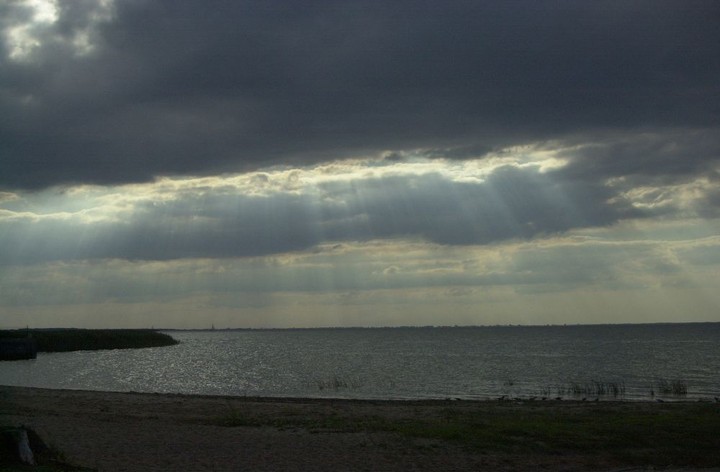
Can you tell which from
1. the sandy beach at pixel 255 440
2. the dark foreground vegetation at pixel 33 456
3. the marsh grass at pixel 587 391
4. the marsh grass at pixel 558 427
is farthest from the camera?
the marsh grass at pixel 587 391

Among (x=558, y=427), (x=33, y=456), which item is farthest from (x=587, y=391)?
(x=33, y=456)

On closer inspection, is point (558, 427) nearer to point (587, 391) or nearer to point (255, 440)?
point (255, 440)

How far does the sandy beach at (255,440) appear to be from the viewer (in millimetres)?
18578

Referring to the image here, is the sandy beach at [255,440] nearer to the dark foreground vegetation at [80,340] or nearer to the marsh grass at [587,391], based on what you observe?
the marsh grass at [587,391]

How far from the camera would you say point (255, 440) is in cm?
2223

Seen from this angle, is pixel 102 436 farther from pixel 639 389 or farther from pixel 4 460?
pixel 639 389

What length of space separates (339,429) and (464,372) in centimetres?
4375

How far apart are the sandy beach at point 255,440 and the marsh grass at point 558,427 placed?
232 millimetres

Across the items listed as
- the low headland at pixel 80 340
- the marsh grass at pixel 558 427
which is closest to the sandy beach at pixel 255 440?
the marsh grass at pixel 558 427

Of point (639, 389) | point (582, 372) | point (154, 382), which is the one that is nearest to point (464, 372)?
point (582, 372)

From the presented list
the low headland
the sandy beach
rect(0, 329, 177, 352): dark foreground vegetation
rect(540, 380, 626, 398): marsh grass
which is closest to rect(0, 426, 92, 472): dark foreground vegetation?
the sandy beach

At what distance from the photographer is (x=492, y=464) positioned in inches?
741

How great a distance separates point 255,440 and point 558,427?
10606mm

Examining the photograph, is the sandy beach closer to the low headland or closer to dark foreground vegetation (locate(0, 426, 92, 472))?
dark foreground vegetation (locate(0, 426, 92, 472))
